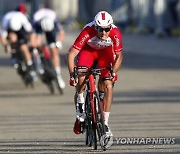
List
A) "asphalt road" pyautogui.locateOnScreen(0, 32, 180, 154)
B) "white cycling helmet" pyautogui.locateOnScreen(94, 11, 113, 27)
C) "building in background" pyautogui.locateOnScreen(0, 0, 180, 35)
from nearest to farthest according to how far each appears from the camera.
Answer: "white cycling helmet" pyautogui.locateOnScreen(94, 11, 113, 27), "asphalt road" pyautogui.locateOnScreen(0, 32, 180, 154), "building in background" pyautogui.locateOnScreen(0, 0, 180, 35)

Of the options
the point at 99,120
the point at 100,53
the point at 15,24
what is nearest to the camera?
the point at 99,120

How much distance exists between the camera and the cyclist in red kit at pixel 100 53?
36.8ft

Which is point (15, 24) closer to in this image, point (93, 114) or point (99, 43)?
point (99, 43)

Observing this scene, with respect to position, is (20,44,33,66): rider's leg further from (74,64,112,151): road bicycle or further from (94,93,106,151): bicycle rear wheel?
(94,93,106,151): bicycle rear wheel

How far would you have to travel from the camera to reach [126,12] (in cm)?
7456

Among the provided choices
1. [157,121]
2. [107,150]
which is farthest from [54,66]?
[107,150]

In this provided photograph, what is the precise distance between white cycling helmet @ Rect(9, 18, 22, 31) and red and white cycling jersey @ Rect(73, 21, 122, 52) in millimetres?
10500

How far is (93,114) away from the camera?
11.3 meters

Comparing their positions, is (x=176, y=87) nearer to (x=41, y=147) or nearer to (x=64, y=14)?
(x=41, y=147)

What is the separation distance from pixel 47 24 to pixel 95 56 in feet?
30.8

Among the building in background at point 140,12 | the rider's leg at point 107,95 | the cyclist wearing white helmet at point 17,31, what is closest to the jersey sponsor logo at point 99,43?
the rider's leg at point 107,95

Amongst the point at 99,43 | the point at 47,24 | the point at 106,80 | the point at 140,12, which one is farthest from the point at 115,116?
the point at 140,12

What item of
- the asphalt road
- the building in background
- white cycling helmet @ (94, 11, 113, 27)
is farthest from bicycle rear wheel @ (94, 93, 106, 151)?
the building in background

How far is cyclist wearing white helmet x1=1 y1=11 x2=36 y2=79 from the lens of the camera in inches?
860
